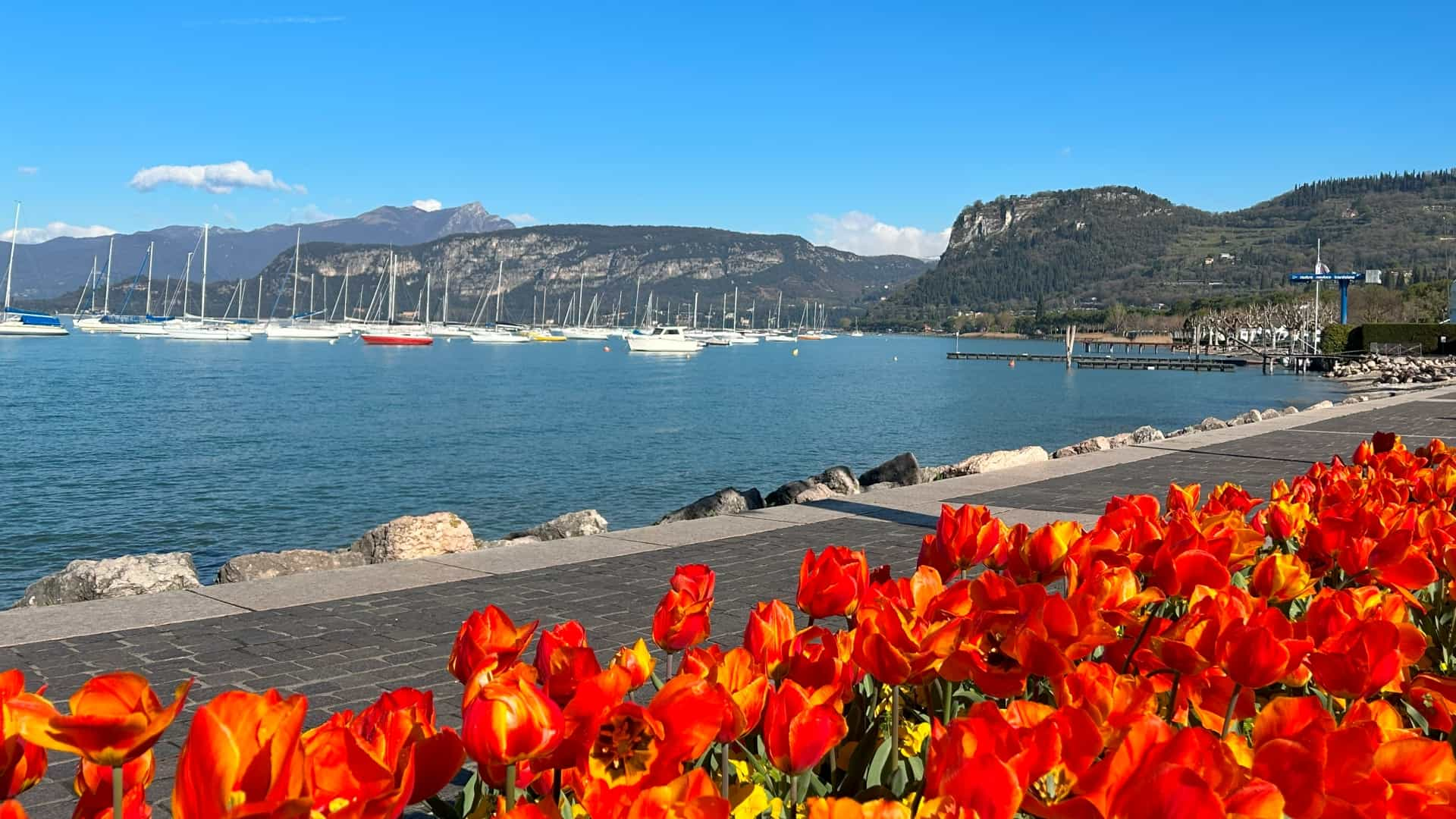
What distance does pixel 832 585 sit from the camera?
7.97 ft

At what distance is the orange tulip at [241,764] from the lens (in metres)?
1.23

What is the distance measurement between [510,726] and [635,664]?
37cm

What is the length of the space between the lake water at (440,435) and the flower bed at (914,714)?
1450 cm

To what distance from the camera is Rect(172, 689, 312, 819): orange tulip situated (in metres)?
1.23

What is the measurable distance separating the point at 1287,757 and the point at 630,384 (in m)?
66.9

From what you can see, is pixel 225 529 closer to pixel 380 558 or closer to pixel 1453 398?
pixel 380 558

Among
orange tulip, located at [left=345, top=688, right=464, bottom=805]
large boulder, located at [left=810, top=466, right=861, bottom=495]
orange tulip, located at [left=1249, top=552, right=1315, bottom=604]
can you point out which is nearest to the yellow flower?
orange tulip, located at [left=1249, top=552, right=1315, bottom=604]

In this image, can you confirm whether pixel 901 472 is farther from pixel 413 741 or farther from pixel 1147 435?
pixel 413 741

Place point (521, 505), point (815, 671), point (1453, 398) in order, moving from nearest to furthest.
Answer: point (815, 671)
point (521, 505)
point (1453, 398)

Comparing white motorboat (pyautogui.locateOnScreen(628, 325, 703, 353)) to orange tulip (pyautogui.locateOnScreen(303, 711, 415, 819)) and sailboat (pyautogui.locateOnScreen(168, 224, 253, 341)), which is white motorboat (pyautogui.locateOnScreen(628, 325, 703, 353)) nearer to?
sailboat (pyautogui.locateOnScreen(168, 224, 253, 341))

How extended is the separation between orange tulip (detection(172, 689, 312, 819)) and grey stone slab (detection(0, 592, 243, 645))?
16.6 feet

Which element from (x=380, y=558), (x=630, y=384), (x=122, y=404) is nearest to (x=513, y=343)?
(x=630, y=384)

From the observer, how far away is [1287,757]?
1407 mm

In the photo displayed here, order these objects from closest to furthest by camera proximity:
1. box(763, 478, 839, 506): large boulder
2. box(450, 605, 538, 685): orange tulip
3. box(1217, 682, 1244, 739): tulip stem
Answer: box(450, 605, 538, 685): orange tulip, box(1217, 682, 1244, 739): tulip stem, box(763, 478, 839, 506): large boulder
